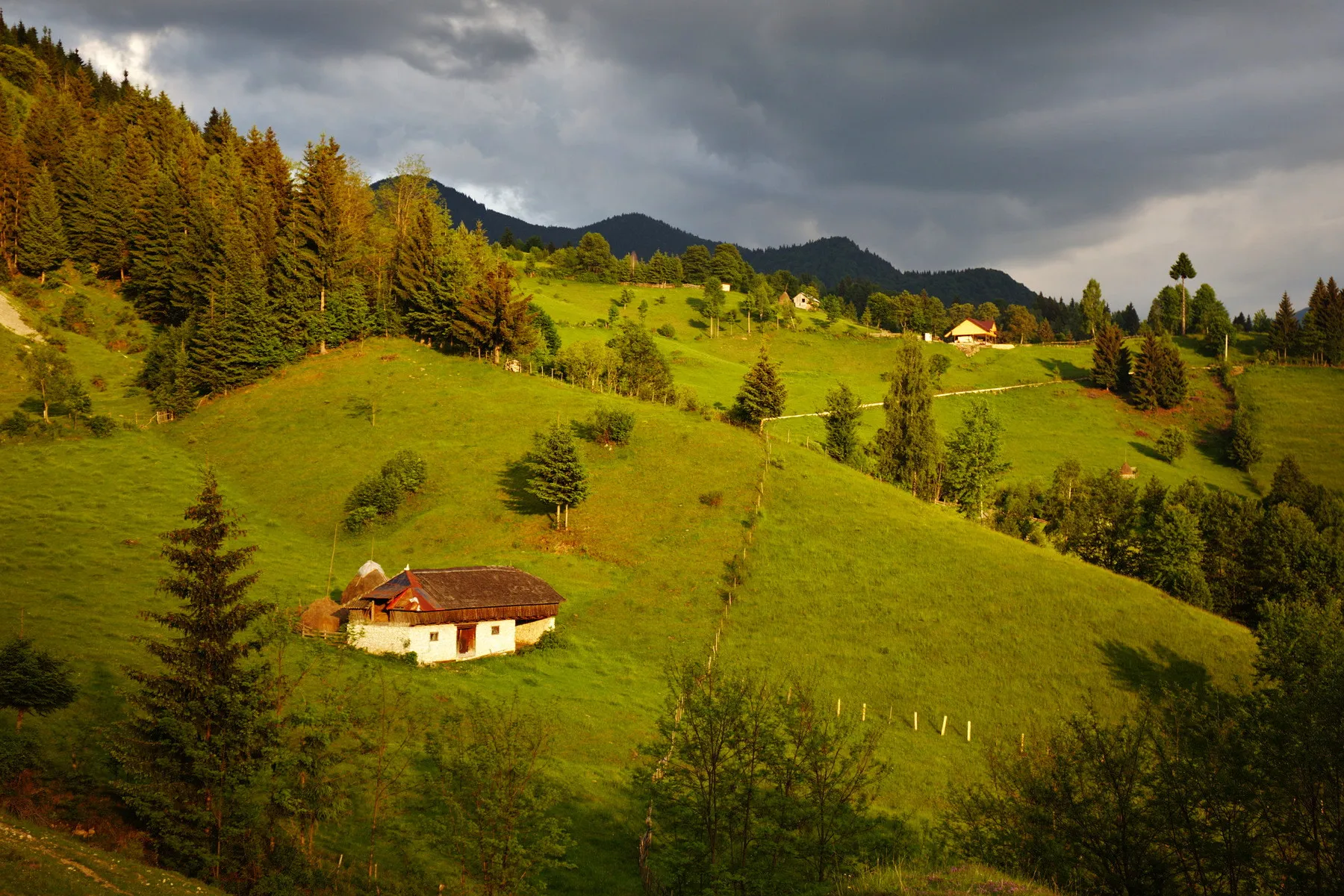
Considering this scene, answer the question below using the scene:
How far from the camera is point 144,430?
7094cm

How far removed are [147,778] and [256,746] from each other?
8.48ft

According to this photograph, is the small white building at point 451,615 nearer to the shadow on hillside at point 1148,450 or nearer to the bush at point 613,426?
the bush at point 613,426

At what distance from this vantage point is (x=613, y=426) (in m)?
69.7

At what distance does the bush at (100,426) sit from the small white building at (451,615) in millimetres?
41560

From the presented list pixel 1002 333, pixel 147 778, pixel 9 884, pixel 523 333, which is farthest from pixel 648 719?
pixel 1002 333

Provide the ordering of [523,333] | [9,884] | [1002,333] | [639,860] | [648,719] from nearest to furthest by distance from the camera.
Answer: [9,884]
[639,860]
[648,719]
[523,333]
[1002,333]

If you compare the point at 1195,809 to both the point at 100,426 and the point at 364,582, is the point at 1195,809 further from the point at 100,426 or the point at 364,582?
the point at 100,426

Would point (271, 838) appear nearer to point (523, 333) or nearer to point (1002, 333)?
point (523, 333)

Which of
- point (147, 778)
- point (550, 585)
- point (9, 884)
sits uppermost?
point (9, 884)

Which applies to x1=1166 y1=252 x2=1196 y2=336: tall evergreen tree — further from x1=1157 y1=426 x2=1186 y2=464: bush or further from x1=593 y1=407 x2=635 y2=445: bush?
x1=593 y1=407 x2=635 y2=445: bush

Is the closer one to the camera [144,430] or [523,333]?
[144,430]

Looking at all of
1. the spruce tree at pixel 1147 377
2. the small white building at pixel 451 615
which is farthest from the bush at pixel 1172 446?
the small white building at pixel 451 615

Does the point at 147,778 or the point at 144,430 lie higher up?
the point at 144,430

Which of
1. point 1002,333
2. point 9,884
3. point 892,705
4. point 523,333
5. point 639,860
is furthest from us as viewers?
point 1002,333
